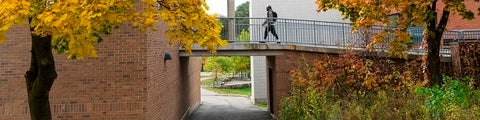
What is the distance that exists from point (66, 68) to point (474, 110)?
801 cm

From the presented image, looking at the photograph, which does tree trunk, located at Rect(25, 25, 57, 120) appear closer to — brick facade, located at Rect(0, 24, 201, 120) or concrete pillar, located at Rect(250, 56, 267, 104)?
brick facade, located at Rect(0, 24, 201, 120)

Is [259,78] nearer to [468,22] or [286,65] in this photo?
[286,65]

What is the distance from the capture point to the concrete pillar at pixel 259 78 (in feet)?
70.0

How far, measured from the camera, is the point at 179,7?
521 centimetres

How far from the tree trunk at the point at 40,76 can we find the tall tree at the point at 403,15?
624 cm

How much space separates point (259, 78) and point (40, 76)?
1679 cm

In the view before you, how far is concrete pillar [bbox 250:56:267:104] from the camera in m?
21.3

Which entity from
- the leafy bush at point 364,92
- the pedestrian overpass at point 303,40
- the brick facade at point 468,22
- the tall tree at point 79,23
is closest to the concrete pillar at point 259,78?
the pedestrian overpass at point 303,40

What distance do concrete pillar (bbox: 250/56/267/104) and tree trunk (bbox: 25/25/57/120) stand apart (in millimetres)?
15798

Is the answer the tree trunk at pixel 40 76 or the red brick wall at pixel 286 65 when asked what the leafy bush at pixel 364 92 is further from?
the tree trunk at pixel 40 76

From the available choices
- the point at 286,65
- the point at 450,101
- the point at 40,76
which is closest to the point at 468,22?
the point at 286,65

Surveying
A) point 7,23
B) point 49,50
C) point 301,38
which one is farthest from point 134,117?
point 301,38

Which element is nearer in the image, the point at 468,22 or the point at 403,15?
the point at 403,15

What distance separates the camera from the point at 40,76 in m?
5.43
